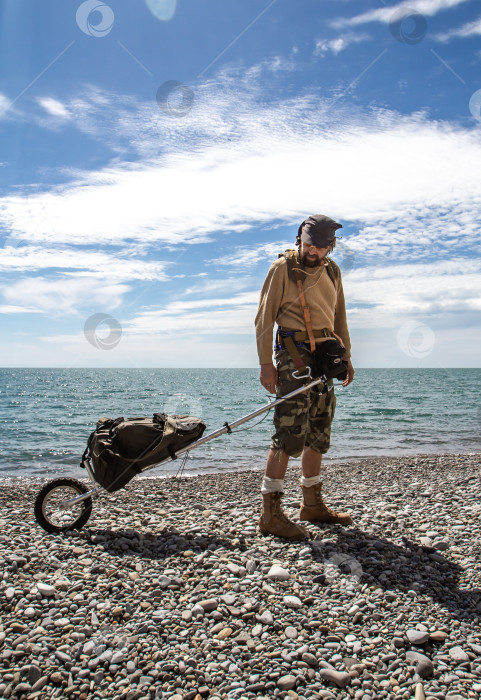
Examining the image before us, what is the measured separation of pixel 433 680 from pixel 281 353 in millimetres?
2824

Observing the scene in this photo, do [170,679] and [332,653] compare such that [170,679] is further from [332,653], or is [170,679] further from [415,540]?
[415,540]

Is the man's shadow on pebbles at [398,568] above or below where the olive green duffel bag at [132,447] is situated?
below

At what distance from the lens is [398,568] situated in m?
4.19

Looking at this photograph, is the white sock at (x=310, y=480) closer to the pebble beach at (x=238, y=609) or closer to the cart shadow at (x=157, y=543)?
the pebble beach at (x=238, y=609)

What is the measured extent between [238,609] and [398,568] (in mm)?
1535

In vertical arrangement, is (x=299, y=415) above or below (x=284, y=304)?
below

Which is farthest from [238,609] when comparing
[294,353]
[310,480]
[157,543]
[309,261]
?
[309,261]

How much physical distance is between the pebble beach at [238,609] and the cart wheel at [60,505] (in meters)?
0.14

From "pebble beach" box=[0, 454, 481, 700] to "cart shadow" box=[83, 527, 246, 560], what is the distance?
2 centimetres

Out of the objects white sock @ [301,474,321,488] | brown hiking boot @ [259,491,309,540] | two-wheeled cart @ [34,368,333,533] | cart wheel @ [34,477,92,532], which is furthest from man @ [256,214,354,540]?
cart wheel @ [34,477,92,532]

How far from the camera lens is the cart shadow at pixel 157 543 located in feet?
14.7

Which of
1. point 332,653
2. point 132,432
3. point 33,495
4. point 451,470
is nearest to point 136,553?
point 132,432

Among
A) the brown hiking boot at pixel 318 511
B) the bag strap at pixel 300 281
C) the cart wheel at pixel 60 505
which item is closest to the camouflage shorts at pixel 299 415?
the bag strap at pixel 300 281

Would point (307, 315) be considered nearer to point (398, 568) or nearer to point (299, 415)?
point (299, 415)
